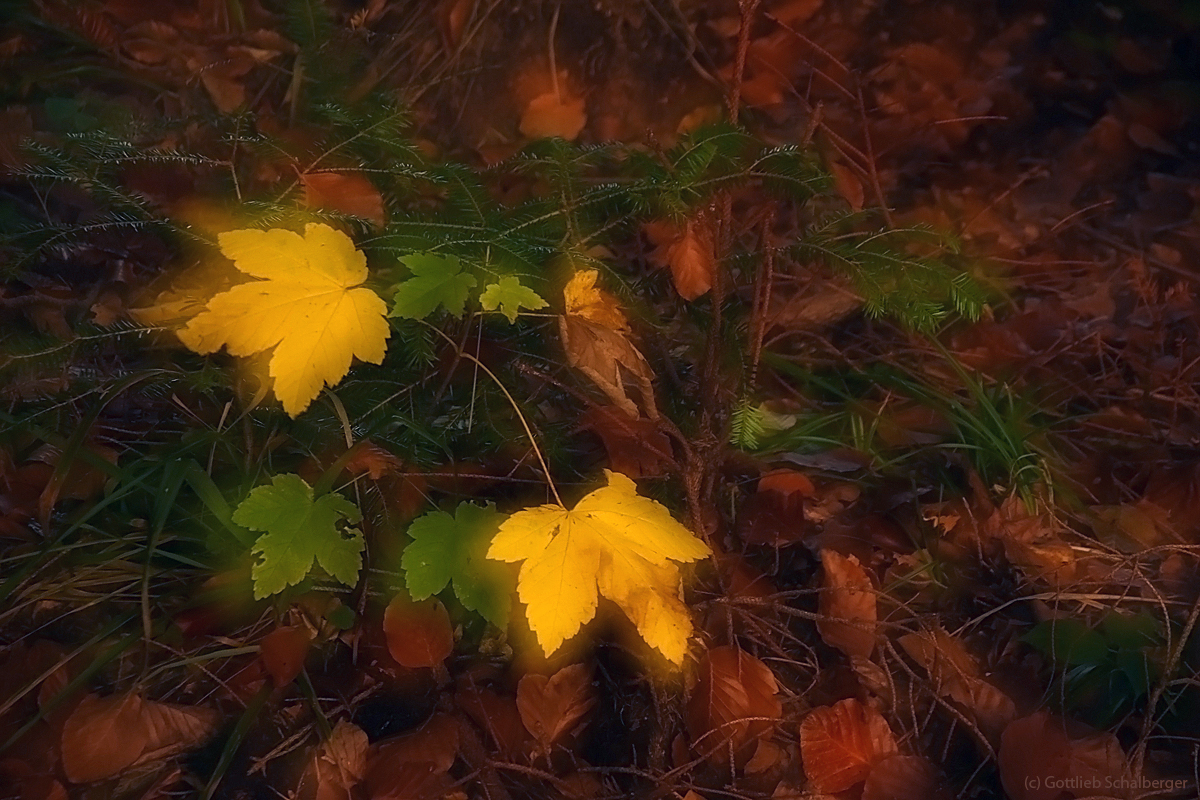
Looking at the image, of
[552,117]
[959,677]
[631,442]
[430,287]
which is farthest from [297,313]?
[552,117]

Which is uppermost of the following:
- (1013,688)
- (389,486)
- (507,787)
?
(389,486)

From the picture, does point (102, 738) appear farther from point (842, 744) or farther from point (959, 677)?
point (959, 677)

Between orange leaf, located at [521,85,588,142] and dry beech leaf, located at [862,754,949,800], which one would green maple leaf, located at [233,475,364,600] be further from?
orange leaf, located at [521,85,588,142]

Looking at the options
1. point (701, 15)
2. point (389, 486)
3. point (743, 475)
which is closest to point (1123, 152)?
point (701, 15)

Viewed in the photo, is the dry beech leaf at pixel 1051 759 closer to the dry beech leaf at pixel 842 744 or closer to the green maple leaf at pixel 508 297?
the dry beech leaf at pixel 842 744

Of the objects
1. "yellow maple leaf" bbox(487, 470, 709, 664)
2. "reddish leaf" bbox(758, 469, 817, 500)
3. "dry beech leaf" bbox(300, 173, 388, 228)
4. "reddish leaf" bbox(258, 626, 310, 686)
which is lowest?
"reddish leaf" bbox(258, 626, 310, 686)

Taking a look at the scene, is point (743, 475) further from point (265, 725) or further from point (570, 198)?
point (265, 725)

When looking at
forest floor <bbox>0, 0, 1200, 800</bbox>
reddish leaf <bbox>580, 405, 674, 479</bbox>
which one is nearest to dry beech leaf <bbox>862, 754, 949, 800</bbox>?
forest floor <bbox>0, 0, 1200, 800</bbox>
